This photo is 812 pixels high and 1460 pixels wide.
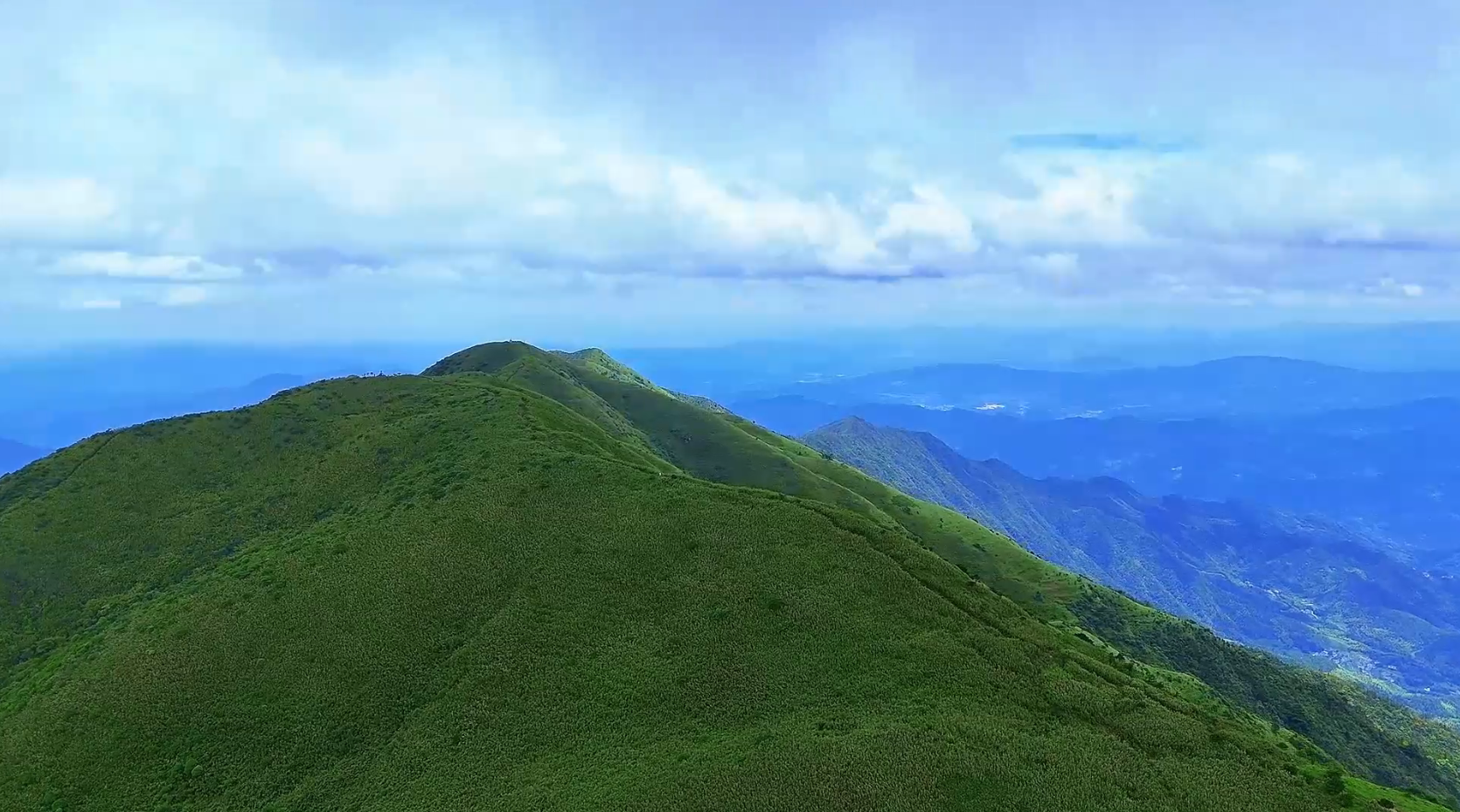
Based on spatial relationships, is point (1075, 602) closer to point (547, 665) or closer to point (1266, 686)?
point (1266, 686)

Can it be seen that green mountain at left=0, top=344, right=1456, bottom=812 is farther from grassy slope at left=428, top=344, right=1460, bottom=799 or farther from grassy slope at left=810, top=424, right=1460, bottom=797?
grassy slope at left=428, top=344, right=1460, bottom=799

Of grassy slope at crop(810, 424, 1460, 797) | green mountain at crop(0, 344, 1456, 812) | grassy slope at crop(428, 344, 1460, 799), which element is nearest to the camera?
green mountain at crop(0, 344, 1456, 812)

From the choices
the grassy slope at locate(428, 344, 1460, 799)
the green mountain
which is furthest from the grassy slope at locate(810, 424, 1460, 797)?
the green mountain

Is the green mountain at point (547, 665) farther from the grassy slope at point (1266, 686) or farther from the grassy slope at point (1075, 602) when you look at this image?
the grassy slope at point (1075, 602)

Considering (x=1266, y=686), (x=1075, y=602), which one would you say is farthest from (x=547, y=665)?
(x=1266, y=686)

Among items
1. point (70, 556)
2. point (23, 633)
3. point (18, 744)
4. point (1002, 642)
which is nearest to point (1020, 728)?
point (1002, 642)

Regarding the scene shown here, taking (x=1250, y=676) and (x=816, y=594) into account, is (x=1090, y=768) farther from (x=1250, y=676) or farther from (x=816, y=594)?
(x=1250, y=676)
